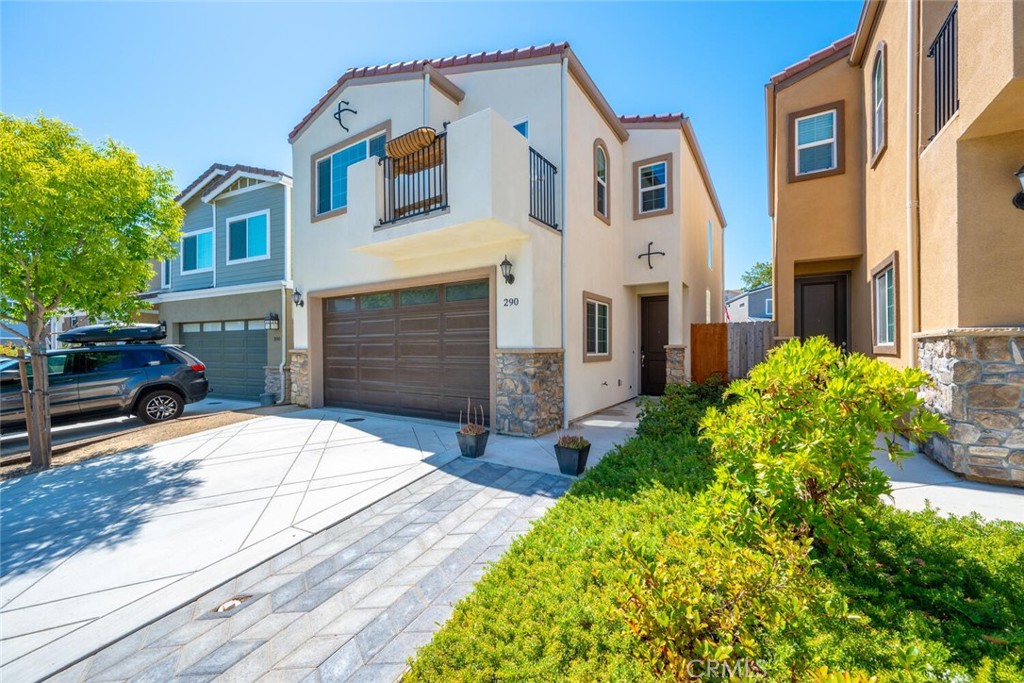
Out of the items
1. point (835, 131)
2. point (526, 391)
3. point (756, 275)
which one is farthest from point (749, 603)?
point (756, 275)

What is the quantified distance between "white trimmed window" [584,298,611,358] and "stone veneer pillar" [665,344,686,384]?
1.69 metres

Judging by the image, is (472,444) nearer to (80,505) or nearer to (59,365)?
(80,505)

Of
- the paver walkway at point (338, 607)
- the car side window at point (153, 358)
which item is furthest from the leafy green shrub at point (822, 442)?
the car side window at point (153, 358)

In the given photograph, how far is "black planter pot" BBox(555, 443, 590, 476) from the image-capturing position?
4.83m

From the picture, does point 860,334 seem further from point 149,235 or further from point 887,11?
point 149,235

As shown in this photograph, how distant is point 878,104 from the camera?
698 cm

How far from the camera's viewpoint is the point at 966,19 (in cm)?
415

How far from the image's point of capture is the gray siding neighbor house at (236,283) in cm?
1132

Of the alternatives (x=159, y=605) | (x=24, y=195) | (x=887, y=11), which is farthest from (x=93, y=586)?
(x=887, y=11)

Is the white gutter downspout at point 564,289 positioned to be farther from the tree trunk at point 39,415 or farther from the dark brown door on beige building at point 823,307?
the tree trunk at point 39,415

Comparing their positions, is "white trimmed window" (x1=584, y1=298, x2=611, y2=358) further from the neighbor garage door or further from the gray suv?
the neighbor garage door

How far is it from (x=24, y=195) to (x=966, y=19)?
1061cm

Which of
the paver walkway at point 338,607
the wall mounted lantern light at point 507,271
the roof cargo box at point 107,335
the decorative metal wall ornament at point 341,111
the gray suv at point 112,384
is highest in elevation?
the decorative metal wall ornament at point 341,111

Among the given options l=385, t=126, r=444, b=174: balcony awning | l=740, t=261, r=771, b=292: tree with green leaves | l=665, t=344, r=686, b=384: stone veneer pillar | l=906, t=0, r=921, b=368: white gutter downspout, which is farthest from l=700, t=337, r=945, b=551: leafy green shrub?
l=740, t=261, r=771, b=292: tree with green leaves
